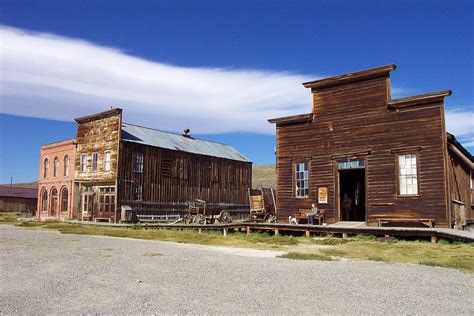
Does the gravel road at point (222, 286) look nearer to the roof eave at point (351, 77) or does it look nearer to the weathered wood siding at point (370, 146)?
the weathered wood siding at point (370, 146)

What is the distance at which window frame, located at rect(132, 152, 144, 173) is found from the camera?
33.8 meters

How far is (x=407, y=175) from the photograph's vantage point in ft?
65.2

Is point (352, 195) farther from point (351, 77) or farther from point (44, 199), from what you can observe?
point (44, 199)

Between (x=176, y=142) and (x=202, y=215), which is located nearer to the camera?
(x=202, y=215)

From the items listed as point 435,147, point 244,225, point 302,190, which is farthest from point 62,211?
point 435,147

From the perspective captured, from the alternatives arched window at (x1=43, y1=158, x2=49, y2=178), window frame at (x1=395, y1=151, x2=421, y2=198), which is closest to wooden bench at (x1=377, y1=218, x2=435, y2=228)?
window frame at (x1=395, y1=151, x2=421, y2=198)

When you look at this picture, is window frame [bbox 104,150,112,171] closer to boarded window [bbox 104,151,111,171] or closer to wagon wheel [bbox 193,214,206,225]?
boarded window [bbox 104,151,111,171]

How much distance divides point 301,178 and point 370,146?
13.8 feet

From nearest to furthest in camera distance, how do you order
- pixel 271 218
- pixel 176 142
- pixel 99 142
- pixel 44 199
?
pixel 271 218, pixel 99 142, pixel 176 142, pixel 44 199

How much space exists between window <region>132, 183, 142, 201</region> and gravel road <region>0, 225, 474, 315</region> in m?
21.2

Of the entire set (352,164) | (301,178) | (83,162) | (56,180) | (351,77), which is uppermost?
(351,77)

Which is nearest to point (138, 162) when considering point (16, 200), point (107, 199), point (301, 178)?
point (107, 199)

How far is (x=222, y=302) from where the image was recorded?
277 inches

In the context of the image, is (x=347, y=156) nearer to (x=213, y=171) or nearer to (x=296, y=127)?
(x=296, y=127)
